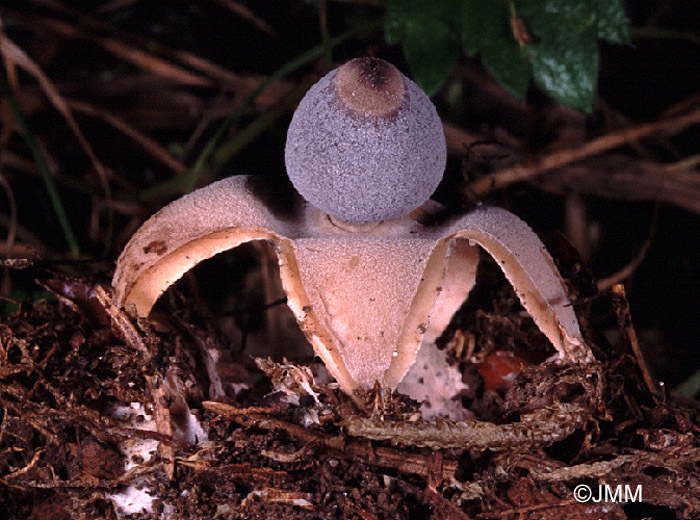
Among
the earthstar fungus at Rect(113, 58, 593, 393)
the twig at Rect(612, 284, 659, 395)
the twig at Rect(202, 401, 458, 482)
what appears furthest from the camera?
the twig at Rect(612, 284, 659, 395)

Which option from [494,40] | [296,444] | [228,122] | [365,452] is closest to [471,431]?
[365,452]

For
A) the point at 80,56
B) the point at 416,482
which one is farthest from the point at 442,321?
the point at 80,56

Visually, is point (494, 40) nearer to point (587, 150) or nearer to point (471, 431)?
point (587, 150)

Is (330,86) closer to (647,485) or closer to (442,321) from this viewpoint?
(442,321)

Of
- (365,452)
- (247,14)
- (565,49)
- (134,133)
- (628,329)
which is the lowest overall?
(365,452)

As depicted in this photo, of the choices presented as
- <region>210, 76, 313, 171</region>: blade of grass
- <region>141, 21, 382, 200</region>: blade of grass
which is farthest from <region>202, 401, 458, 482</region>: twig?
<region>210, 76, 313, 171</region>: blade of grass

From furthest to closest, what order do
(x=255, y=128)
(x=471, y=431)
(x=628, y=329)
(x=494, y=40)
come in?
(x=255, y=128)
(x=494, y=40)
(x=628, y=329)
(x=471, y=431)

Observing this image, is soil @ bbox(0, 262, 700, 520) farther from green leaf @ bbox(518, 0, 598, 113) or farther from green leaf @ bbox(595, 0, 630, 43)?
green leaf @ bbox(595, 0, 630, 43)
